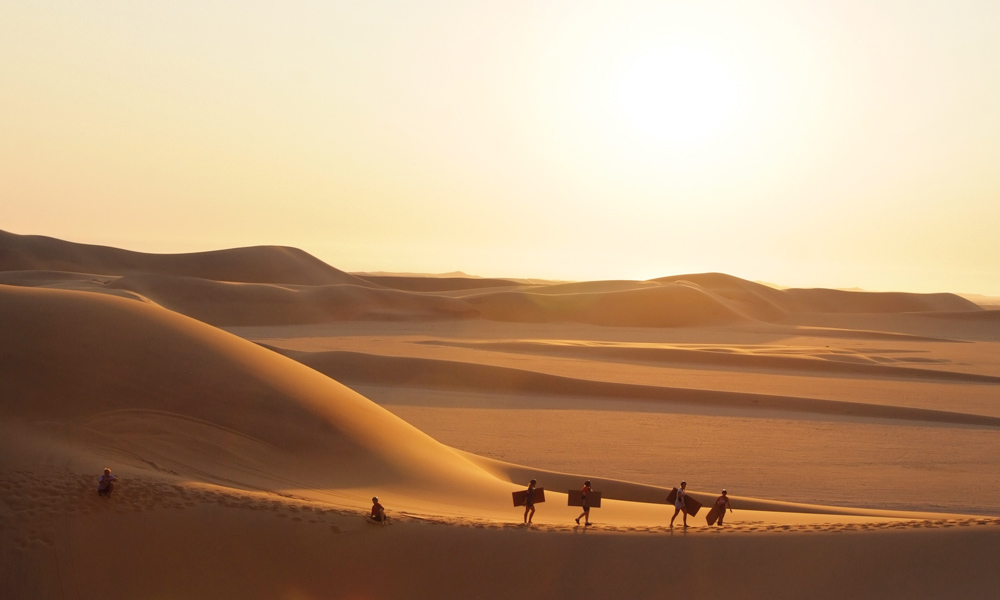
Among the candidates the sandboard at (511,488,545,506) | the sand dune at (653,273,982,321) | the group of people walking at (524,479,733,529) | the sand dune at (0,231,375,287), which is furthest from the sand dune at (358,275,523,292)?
the group of people walking at (524,479,733,529)

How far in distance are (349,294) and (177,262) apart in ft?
97.3

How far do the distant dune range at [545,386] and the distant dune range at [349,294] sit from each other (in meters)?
21.2

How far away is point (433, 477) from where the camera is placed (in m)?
12.5

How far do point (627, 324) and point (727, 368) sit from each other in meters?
31.4

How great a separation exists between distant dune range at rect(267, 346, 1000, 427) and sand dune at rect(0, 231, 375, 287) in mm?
54991

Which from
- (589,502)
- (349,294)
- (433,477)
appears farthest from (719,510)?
(349,294)

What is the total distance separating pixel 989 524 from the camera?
9.31m

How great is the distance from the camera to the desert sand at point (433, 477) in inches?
309

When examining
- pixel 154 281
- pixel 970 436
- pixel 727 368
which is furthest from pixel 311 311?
pixel 970 436

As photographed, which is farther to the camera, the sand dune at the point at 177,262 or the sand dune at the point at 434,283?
the sand dune at the point at 434,283

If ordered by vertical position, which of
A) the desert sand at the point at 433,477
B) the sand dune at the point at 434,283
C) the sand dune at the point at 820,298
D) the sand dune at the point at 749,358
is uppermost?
the sand dune at the point at 820,298

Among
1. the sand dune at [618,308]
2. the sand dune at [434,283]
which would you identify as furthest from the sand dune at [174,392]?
the sand dune at [434,283]

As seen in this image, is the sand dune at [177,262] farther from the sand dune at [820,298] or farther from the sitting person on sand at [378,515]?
the sitting person on sand at [378,515]

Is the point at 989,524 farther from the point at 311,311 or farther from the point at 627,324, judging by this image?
the point at 627,324
